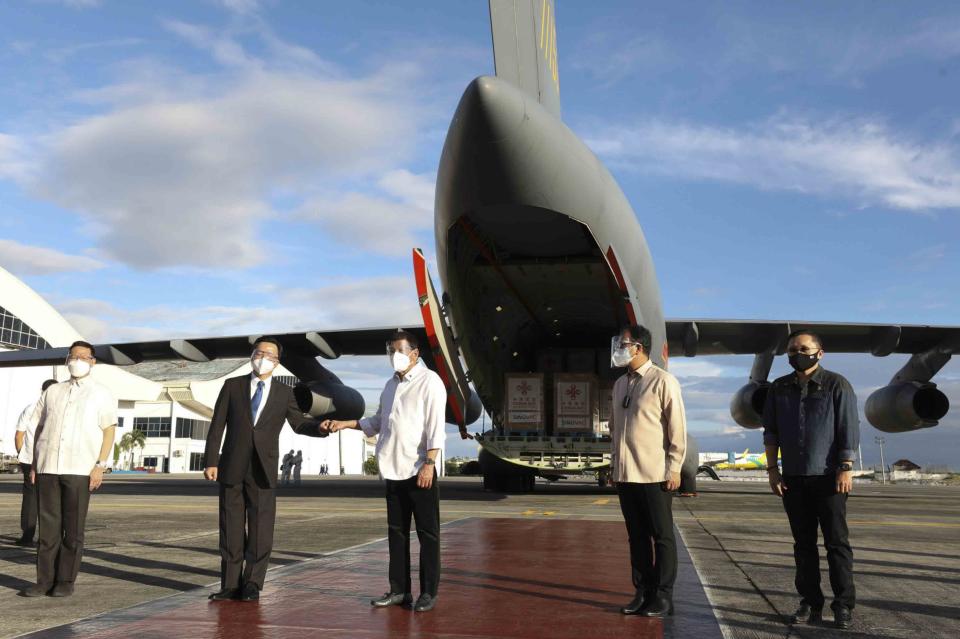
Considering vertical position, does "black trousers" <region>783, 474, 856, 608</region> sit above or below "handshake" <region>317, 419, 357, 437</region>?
below

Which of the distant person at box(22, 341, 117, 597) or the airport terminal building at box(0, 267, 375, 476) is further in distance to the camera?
the airport terminal building at box(0, 267, 375, 476)

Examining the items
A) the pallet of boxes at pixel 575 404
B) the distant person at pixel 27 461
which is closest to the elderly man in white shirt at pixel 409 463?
the distant person at pixel 27 461

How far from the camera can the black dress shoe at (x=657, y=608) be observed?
4.08 meters

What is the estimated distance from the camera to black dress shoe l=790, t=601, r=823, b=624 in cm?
400

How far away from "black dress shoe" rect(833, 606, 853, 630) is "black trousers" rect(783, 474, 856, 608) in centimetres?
3

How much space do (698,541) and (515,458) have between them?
21.6 feet

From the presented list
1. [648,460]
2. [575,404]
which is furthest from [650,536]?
[575,404]

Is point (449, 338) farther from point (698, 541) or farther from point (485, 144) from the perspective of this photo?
point (698, 541)

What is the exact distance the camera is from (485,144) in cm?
886

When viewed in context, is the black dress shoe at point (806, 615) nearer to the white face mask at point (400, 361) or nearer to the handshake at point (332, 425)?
the white face mask at point (400, 361)

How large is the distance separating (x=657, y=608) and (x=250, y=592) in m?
2.23

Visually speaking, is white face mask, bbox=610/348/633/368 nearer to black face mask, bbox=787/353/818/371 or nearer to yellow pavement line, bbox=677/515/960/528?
black face mask, bbox=787/353/818/371

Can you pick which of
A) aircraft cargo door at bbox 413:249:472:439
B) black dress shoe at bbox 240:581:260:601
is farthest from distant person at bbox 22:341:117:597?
aircraft cargo door at bbox 413:249:472:439

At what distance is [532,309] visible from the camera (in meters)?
15.4
